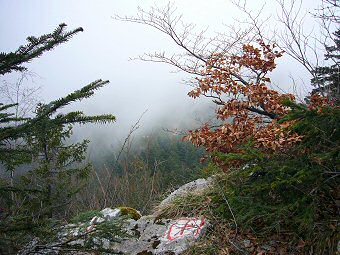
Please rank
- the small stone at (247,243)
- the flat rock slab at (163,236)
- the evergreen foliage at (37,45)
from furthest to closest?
the flat rock slab at (163,236)
the small stone at (247,243)
the evergreen foliage at (37,45)

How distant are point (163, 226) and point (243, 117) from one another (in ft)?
5.96

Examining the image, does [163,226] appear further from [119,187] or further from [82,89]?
[119,187]

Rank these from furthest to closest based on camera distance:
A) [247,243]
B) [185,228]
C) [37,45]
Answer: [185,228], [247,243], [37,45]

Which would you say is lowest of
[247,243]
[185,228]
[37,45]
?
[247,243]

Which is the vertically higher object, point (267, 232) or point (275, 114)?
point (275, 114)

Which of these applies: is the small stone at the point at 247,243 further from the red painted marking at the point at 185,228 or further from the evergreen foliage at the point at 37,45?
the evergreen foliage at the point at 37,45

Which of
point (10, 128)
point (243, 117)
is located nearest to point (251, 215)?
point (243, 117)

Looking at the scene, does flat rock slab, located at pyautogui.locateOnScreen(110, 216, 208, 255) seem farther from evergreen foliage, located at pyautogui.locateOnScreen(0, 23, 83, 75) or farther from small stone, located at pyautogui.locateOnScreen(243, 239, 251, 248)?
evergreen foliage, located at pyautogui.locateOnScreen(0, 23, 83, 75)

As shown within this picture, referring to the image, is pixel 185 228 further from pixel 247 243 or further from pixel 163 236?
pixel 247 243

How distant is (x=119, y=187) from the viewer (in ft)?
36.9

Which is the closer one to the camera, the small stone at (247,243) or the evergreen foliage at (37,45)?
the evergreen foliage at (37,45)

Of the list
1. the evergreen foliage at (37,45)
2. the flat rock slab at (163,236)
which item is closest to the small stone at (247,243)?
the flat rock slab at (163,236)

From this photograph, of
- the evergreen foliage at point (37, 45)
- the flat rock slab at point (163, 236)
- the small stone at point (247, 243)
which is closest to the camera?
the evergreen foliage at point (37, 45)

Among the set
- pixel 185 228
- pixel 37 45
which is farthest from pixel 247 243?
pixel 37 45
